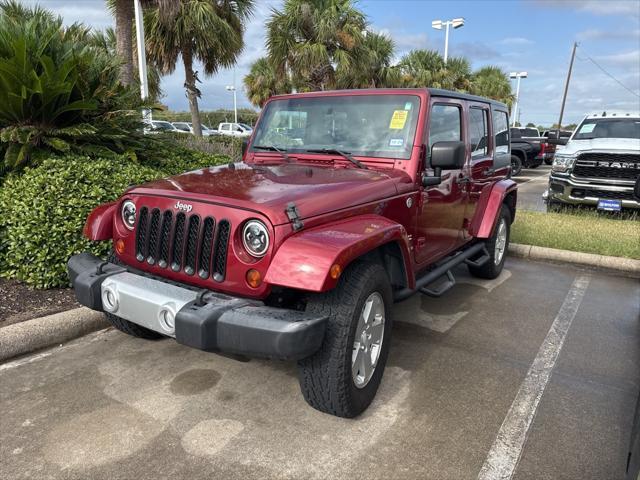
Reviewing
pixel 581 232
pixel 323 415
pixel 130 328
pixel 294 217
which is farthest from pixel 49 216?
pixel 581 232

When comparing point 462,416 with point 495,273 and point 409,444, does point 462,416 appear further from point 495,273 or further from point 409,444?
point 495,273

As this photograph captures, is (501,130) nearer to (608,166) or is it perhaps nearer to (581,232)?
(581,232)

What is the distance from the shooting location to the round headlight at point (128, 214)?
9.87ft

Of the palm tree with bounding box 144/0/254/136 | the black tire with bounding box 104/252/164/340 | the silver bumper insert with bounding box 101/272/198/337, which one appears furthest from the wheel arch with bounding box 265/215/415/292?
the palm tree with bounding box 144/0/254/136

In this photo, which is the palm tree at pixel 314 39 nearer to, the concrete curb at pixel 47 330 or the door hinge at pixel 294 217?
the concrete curb at pixel 47 330

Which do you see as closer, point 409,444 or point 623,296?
point 409,444

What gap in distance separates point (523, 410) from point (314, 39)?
15.8 meters

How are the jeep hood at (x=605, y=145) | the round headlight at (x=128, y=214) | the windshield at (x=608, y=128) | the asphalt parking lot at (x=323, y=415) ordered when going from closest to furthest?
1. the asphalt parking lot at (x=323, y=415)
2. the round headlight at (x=128, y=214)
3. the jeep hood at (x=605, y=145)
4. the windshield at (x=608, y=128)

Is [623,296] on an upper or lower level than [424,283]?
lower

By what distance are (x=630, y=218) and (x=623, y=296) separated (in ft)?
13.1

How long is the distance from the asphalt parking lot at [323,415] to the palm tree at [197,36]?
13.2 meters

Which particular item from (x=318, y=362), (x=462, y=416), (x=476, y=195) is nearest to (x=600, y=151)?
(x=476, y=195)

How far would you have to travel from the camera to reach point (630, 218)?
8.24m

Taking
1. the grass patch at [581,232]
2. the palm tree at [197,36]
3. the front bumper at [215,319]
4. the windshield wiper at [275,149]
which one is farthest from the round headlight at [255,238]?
the palm tree at [197,36]
